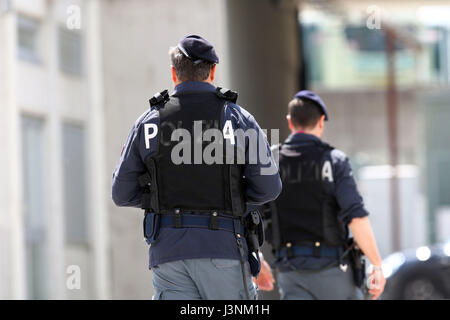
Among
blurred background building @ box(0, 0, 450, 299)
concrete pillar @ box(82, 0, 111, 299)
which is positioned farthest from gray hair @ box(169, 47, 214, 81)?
concrete pillar @ box(82, 0, 111, 299)

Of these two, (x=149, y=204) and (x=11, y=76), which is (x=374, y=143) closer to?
(x=11, y=76)

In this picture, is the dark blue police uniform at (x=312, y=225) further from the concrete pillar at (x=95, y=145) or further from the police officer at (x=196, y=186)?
the concrete pillar at (x=95, y=145)

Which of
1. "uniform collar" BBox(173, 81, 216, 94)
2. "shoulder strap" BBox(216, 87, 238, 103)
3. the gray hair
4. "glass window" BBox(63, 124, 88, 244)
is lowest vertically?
"shoulder strap" BBox(216, 87, 238, 103)

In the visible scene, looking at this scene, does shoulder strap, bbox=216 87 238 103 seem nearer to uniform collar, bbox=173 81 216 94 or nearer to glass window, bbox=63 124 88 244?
uniform collar, bbox=173 81 216 94

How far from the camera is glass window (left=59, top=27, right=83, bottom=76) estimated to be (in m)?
20.5

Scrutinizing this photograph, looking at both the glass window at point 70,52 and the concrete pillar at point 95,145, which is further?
the concrete pillar at point 95,145

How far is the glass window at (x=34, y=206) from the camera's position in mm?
18656

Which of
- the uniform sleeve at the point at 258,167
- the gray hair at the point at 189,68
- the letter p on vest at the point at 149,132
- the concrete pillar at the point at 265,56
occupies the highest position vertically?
the concrete pillar at the point at 265,56

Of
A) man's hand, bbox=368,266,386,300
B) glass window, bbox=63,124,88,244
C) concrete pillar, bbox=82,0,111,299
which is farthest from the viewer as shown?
concrete pillar, bbox=82,0,111,299

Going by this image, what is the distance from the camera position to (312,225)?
548 centimetres

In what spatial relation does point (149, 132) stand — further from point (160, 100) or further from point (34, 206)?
point (34, 206)

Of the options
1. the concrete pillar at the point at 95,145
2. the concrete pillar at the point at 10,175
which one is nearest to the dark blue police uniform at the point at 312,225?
the concrete pillar at the point at 10,175

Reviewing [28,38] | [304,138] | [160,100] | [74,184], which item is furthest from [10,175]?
[160,100]
